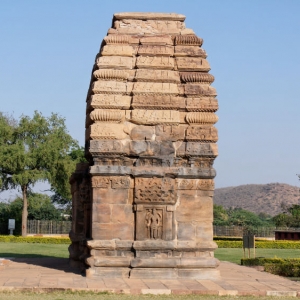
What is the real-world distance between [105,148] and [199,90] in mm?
2149

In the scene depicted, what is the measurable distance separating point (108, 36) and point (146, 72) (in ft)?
3.51

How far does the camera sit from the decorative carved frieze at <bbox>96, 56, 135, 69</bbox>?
488 inches

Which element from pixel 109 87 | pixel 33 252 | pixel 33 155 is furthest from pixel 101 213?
pixel 33 155

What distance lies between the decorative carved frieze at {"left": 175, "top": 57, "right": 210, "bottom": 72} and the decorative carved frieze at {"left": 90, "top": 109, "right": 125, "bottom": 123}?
160cm

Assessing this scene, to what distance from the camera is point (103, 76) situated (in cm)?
1228

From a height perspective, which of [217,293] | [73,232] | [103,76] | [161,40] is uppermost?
[161,40]

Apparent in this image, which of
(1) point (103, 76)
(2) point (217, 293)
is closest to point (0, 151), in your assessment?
(1) point (103, 76)

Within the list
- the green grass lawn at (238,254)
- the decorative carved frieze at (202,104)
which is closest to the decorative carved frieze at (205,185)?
the decorative carved frieze at (202,104)

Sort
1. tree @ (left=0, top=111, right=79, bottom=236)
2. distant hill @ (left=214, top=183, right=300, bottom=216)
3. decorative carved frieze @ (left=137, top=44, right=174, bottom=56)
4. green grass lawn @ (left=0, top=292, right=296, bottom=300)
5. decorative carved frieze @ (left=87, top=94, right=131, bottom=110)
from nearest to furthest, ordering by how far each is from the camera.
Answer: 1. green grass lawn @ (left=0, top=292, right=296, bottom=300)
2. decorative carved frieze @ (left=87, top=94, right=131, bottom=110)
3. decorative carved frieze @ (left=137, top=44, right=174, bottom=56)
4. tree @ (left=0, top=111, right=79, bottom=236)
5. distant hill @ (left=214, top=183, right=300, bottom=216)

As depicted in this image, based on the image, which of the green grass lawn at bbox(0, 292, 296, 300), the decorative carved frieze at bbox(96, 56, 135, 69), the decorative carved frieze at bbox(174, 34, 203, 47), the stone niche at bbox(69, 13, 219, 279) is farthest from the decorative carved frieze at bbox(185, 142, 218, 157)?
the green grass lawn at bbox(0, 292, 296, 300)

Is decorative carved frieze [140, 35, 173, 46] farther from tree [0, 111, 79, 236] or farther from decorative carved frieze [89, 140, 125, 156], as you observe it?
tree [0, 111, 79, 236]

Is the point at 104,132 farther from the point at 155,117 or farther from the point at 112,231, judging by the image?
the point at 112,231

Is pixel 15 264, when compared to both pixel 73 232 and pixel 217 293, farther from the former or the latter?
pixel 217 293

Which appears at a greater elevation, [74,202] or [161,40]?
[161,40]
